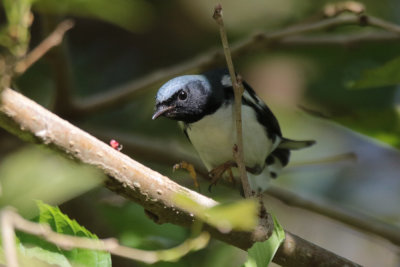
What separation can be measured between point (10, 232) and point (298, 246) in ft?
3.92

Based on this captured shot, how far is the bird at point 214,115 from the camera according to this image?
11.1 ft

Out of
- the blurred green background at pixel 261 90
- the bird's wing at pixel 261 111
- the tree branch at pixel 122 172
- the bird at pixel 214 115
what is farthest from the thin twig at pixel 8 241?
the bird's wing at pixel 261 111

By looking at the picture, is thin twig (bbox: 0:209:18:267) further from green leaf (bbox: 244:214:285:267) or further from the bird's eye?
the bird's eye

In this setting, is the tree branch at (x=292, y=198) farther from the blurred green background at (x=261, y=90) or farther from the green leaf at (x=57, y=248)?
the green leaf at (x=57, y=248)

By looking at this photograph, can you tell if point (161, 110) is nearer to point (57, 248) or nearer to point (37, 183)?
point (57, 248)

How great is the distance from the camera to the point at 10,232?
125 centimetres

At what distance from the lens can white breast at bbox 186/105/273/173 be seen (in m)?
3.45

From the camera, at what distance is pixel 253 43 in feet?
11.0

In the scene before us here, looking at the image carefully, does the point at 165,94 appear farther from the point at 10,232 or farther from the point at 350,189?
the point at 350,189

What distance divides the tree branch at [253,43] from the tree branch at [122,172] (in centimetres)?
126

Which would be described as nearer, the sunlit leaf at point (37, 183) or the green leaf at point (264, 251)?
the sunlit leaf at point (37, 183)

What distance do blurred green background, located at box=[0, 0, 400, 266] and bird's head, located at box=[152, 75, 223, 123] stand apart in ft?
1.70

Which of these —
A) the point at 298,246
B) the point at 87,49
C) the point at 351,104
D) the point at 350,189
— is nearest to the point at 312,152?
the point at 350,189

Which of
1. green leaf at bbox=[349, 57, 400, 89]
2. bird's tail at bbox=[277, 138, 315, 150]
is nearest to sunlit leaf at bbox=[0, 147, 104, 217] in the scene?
green leaf at bbox=[349, 57, 400, 89]
